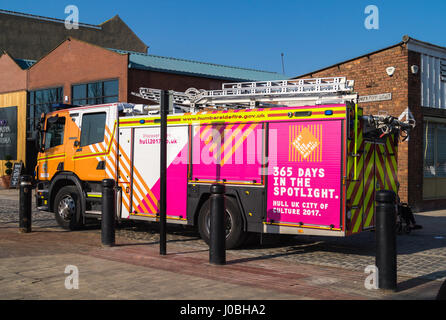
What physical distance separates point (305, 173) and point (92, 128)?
5.49 meters

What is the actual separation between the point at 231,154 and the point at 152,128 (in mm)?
2106

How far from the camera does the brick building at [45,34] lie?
3698 centimetres

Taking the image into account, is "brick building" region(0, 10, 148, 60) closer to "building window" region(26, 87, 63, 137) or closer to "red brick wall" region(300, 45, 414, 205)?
"building window" region(26, 87, 63, 137)

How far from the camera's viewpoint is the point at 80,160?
1188 centimetres

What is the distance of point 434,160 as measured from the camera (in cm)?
1711

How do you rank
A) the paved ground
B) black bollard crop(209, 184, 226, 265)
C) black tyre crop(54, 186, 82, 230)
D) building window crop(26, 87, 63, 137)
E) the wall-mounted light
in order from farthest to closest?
building window crop(26, 87, 63, 137), the wall-mounted light, black tyre crop(54, 186, 82, 230), black bollard crop(209, 184, 226, 265), the paved ground

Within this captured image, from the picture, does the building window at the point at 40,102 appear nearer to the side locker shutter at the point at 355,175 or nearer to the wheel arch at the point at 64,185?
the wheel arch at the point at 64,185

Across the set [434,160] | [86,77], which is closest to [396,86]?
[434,160]

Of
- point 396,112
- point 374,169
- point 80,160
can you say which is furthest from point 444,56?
point 80,160

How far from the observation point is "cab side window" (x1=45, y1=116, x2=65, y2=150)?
12461mm

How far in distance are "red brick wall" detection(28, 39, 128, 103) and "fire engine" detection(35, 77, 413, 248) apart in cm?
1250

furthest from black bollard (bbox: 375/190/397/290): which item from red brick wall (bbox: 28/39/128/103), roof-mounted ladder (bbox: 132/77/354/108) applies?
red brick wall (bbox: 28/39/128/103)

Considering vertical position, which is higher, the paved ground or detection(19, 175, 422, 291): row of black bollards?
detection(19, 175, 422, 291): row of black bollards

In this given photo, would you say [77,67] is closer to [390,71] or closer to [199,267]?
[390,71]
